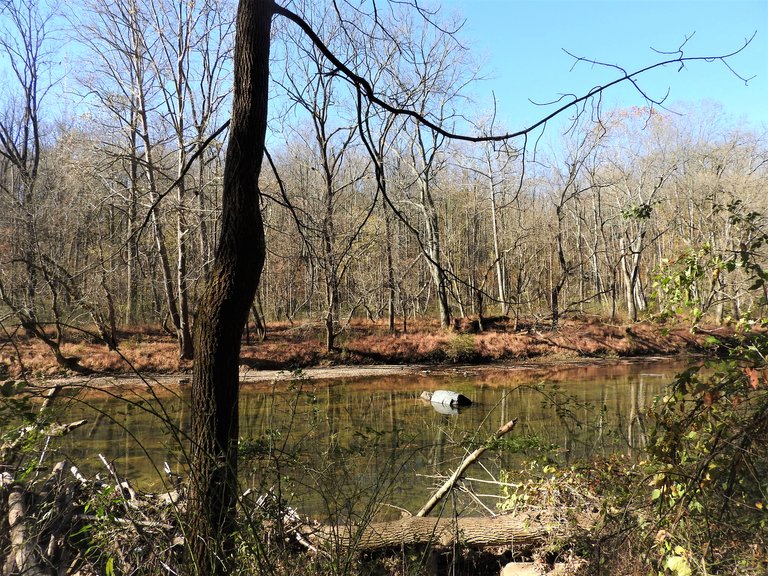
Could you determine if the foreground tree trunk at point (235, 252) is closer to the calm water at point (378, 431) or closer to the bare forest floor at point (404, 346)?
the calm water at point (378, 431)

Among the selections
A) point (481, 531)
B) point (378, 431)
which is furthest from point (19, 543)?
point (481, 531)

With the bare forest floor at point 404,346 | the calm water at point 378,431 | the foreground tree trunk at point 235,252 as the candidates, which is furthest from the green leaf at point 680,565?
the bare forest floor at point 404,346

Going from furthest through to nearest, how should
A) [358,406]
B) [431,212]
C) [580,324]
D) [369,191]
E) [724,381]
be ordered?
[369,191] < [580,324] < [431,212] < [358,406] < [724,381]

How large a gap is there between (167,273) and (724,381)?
20983 millimetres

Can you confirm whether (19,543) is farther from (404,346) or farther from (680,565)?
(404,346)

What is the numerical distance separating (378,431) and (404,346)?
67.4 feet

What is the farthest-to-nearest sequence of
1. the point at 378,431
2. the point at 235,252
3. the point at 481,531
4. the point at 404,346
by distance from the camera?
the point at 404,346 → the point at 481,531 → the point at 378,431 → the point at 235,252

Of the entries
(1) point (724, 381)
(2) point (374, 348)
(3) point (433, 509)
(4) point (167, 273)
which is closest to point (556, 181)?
(2) point (374, 348)

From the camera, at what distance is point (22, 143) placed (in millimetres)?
27781

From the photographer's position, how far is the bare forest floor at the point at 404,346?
68.3 feet

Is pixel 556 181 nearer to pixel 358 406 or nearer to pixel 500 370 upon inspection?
pixel 500 370

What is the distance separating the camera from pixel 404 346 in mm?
24750

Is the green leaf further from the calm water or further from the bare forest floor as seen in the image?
the bare forest floor

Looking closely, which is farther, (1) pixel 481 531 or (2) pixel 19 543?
(1) pixel 481 531
